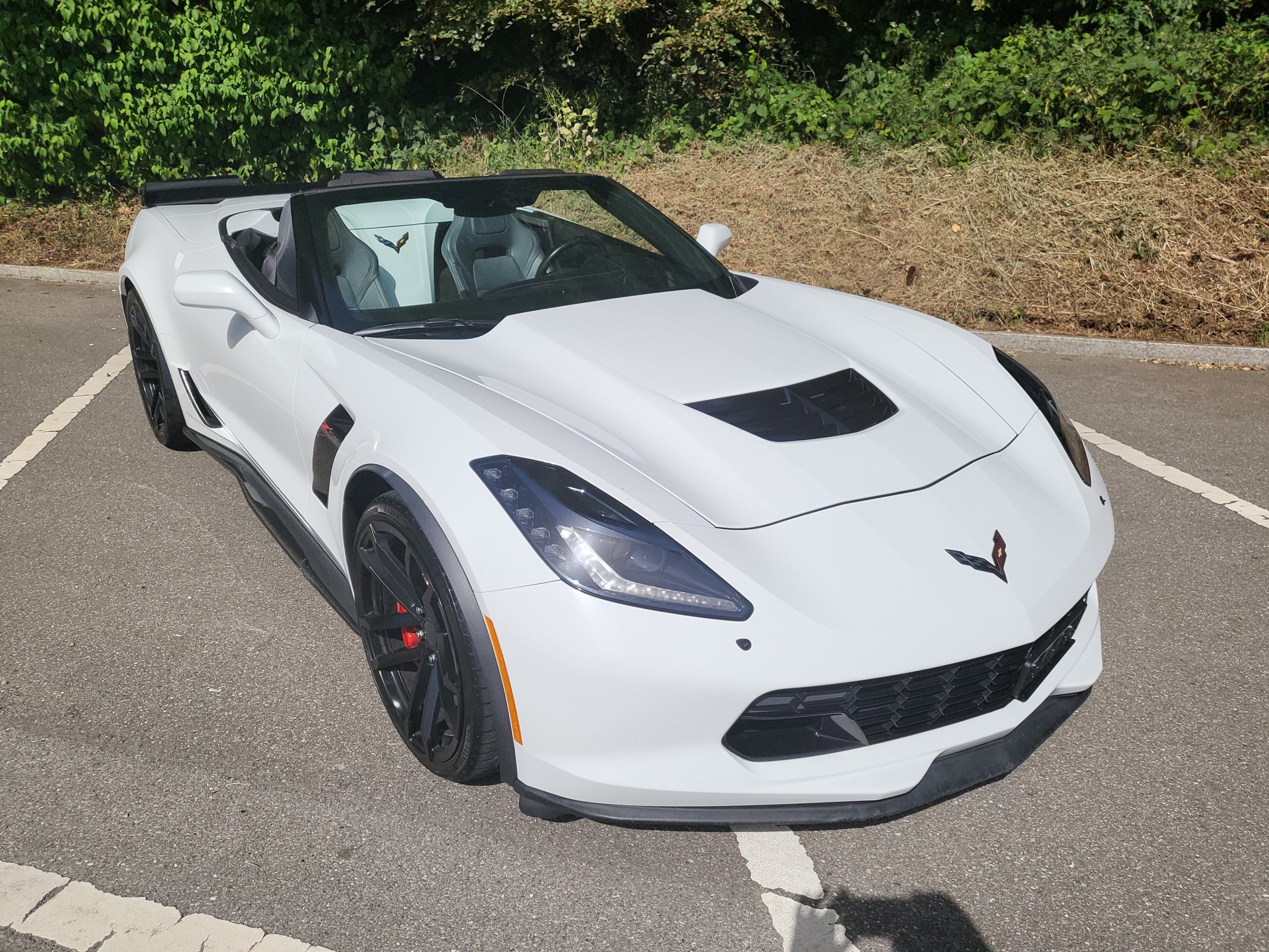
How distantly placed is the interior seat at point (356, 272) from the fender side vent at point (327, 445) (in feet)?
1.38

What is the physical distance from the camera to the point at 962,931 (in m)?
2.08

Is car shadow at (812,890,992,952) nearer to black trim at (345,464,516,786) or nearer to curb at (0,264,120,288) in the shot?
black trim at (345,464,516,786)

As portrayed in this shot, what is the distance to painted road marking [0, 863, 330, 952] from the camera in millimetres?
2004

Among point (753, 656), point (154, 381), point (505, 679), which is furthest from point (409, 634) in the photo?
point (154, 381)

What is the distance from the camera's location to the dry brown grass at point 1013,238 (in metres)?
6.50

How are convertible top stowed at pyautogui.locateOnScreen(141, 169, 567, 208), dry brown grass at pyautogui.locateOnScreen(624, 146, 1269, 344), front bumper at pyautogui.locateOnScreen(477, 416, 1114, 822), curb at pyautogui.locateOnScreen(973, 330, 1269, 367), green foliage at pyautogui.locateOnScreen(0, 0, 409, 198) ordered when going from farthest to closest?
green foliage at pyautogui.locateOnScreen(0, 0, 409, 198)
dry brown grass at pyautogui.locateOnScreen(624, 146, 1269, 344)
curb at pyautogui.locateOnScreen(973, 330, 1269, 367)
convertible top stowed at pyautogui.locateOnScreen(141, 169, 567, 208)
front bumper at pyautogui.locateOnScreen(477, 416, 1114, 822)

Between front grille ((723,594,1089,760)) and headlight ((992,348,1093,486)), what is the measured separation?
771mm

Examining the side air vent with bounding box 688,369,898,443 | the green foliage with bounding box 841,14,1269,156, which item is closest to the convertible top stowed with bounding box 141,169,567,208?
the side air vent with bounding box 688,369,898,443

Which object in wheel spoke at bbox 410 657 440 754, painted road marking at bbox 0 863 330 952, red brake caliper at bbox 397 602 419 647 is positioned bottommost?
painted road marking at bbox 0 863 330 952

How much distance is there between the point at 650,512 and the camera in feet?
7.13

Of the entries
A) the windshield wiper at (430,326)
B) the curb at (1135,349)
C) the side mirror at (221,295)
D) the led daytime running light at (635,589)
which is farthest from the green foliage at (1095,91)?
the led daytime running light at (635,589)

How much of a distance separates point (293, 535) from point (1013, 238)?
5.59 m

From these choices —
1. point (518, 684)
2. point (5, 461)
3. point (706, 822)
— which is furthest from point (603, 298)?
point (5, 461)

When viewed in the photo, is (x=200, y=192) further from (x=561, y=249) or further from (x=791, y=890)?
(x=791, y=890)
